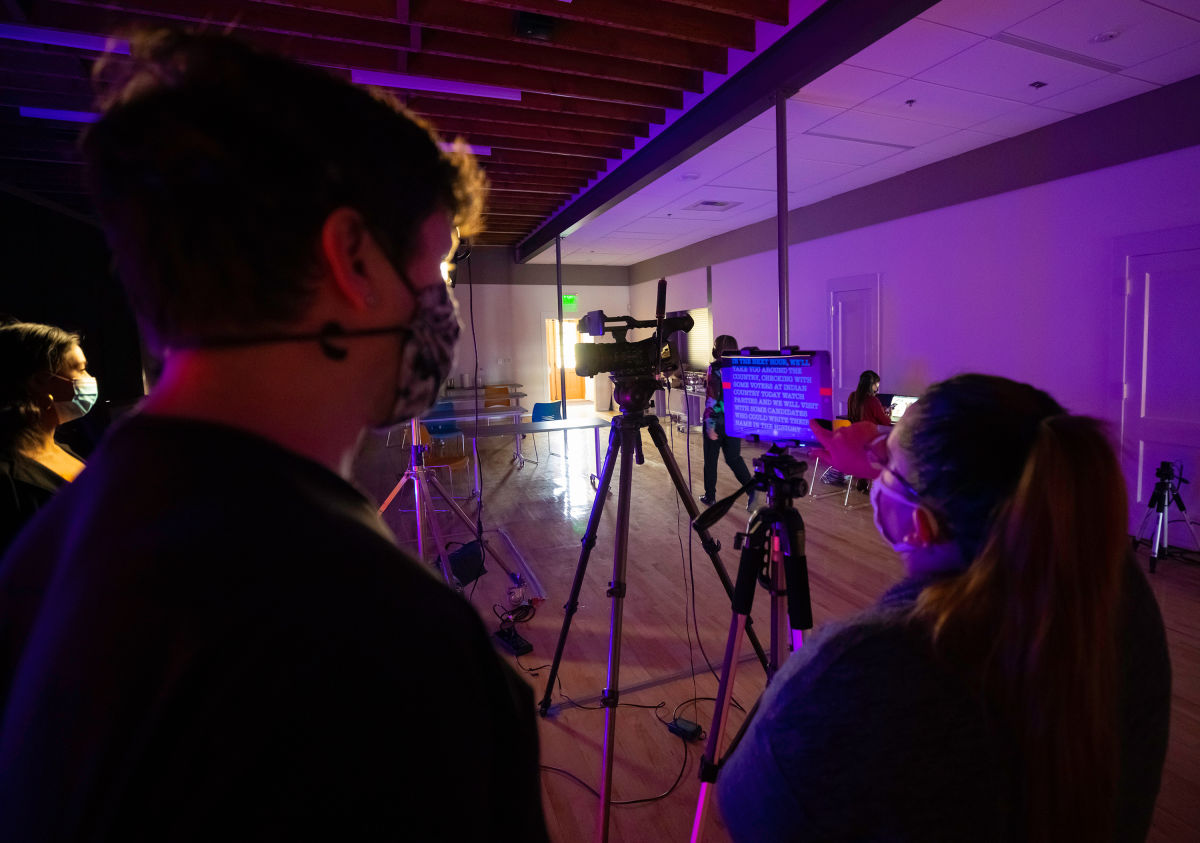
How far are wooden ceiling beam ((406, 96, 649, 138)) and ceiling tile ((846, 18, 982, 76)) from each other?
6.17 feet

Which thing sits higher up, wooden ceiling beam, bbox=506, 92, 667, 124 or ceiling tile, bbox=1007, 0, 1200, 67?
wooden ceiling beam, bbox=506, 92, 667, 124

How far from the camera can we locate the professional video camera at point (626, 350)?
194 cm

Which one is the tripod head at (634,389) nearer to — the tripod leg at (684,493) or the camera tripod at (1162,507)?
the tripod leg at (684,493)

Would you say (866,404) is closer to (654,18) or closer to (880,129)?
(880,129)

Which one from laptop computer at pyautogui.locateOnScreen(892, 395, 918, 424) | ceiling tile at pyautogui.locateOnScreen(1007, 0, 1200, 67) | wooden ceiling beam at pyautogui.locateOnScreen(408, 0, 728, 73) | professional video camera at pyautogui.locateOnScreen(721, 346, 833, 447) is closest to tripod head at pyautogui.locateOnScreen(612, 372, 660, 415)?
professional video camera at pyautogui.locateOnScreen(721, 346, 833, 447)

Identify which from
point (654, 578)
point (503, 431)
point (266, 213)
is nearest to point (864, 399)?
point (654, 578)

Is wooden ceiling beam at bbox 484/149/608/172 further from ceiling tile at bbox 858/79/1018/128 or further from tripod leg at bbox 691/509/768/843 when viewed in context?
tripod leg at bbox 691/509/768/843

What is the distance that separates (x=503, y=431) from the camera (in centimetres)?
505

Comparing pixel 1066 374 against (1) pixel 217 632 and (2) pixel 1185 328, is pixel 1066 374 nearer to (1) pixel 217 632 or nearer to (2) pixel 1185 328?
(2) pixel 1185 328

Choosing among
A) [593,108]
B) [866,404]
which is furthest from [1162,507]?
[593,108]

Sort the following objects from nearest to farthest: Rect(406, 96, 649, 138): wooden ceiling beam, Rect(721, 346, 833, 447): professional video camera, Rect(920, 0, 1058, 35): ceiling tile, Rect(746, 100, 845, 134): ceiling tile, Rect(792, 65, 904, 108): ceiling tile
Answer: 1. Rect(721, 346, 833, 447): professional video camera
2. Rect(920, 0, 1058, 35): ceiling tile
3. Rect(792, 65, 904, 108): ceiling tile
4. Rect(746, 100, 845, 134): ceiling tile
5. Rect(406, 96, 649, 138): wooden ceiling beam

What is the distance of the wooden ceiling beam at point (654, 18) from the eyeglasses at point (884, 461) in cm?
289

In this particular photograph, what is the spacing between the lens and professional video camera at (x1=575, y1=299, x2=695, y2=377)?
6.38ft

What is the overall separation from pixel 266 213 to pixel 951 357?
6.12 meters
